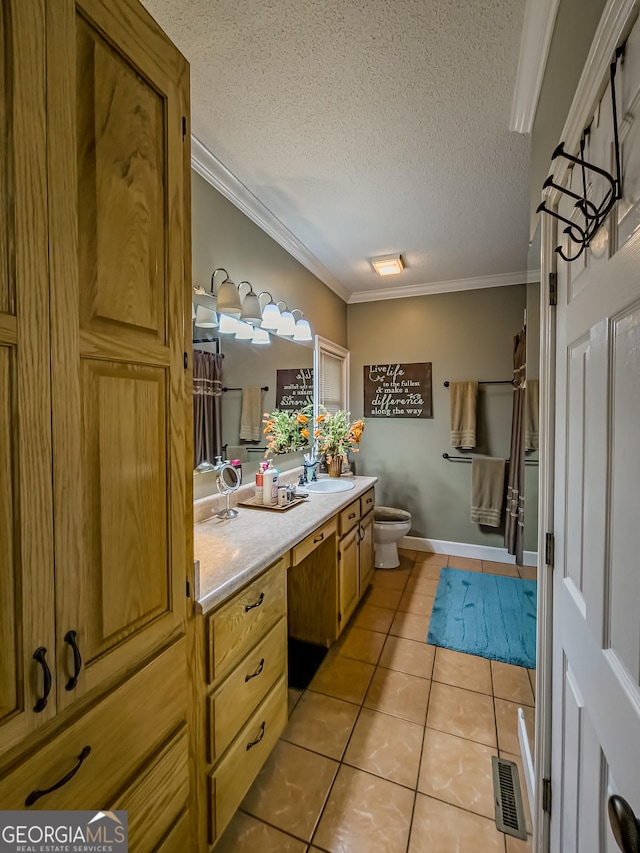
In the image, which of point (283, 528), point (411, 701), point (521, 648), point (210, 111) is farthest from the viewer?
point (521, 648)

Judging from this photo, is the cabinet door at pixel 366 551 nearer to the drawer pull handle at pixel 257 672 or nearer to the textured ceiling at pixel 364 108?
the drawer pull handle at pixel 257 672

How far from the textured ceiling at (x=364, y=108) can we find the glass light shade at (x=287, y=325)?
0.59m

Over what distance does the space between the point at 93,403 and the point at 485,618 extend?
281 cm

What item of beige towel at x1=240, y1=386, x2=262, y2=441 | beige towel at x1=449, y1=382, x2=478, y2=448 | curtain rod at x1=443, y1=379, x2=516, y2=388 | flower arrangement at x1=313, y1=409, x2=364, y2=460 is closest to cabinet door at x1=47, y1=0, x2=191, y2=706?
beige towel at x1=240, y1=386, x2=262, y2=441

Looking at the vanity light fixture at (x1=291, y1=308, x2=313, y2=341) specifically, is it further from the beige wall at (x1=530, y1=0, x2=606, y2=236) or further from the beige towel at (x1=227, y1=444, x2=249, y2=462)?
the beige wall at (x1=530, y1=0, x2=606, y2=236)

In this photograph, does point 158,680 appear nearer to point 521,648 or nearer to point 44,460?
point 44,460

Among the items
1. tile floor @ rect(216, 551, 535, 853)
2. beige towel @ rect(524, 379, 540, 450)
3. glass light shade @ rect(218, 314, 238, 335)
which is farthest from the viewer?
glass light shade @ rect(218, 314, 238, 335)

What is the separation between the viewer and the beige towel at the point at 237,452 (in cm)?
213

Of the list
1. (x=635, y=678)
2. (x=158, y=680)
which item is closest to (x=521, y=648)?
(x=635, y=678)

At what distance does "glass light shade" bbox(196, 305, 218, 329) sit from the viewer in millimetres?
1846

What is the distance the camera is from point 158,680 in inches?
35.9

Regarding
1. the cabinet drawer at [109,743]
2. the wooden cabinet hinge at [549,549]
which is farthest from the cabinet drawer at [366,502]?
the cabinet drawer at [109,743]

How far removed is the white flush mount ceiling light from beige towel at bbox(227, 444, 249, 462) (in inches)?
74.8

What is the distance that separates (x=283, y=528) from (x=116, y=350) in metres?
1.15
